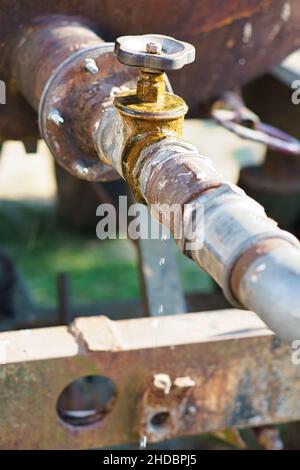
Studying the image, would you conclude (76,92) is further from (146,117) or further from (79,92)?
(146,117)

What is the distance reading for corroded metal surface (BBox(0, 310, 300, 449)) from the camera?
153 cm

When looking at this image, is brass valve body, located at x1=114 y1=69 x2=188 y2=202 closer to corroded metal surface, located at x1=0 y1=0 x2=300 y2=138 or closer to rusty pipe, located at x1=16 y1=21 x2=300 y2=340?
rusty pipe, located at x1=16 y1=21 x2=300 y2=340

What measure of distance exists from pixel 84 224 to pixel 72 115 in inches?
86.2

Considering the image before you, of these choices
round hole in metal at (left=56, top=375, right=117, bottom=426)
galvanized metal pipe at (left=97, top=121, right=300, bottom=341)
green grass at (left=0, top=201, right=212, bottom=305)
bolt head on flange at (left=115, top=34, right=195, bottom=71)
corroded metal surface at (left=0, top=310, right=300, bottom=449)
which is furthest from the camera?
green grass at (left=0, top=201, right=212, bottom=305)

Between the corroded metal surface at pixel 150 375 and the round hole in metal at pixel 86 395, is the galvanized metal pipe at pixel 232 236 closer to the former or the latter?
the corroded metal surface at pixel 150 375

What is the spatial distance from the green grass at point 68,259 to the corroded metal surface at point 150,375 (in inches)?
64.3

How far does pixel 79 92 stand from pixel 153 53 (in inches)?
12.8

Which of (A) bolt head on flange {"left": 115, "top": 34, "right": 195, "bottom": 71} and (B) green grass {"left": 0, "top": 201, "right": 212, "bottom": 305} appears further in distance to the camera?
(B) green grass {"left": 0, "top": 201, "right": 212, "bottom": 305}

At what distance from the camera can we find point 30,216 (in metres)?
3.88

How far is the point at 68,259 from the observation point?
3600mm

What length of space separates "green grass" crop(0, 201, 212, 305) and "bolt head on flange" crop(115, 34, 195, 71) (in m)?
2.03

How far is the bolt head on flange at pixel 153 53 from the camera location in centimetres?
123

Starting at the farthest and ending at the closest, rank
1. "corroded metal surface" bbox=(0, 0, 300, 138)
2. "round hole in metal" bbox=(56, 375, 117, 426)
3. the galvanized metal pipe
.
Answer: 1. "round hole in metal" bbox=(56, 375, 117, 426)
2. "corroded metal surface" bbox=(0, 0, 300, 138)
3. the galvanized metal pipe

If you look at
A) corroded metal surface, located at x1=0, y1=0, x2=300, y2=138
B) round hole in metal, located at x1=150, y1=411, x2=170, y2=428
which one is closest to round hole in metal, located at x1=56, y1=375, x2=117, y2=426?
round hole in metal, located at x1=150, y1=411, x2=170, y2=428
